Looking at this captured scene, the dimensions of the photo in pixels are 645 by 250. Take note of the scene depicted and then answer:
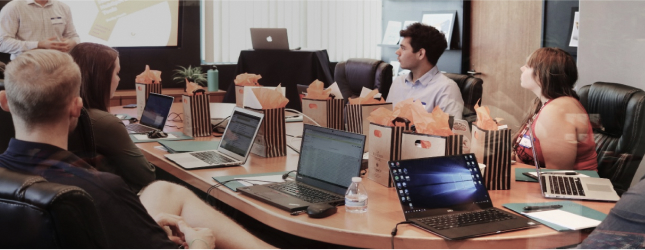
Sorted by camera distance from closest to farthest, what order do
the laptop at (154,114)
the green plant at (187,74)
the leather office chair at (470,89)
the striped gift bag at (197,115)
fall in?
the striped gift bag at (197,115)
the laptop at (154,114)
the leather office chair at (470,89)
the green plant at (187,74)

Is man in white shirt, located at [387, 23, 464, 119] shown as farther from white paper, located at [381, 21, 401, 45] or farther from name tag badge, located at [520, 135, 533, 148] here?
name tag badge, located at [520, 135, 533, 148]

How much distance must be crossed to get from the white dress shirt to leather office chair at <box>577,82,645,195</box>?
686 mm

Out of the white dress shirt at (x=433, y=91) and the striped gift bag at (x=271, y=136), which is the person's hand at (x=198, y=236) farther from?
the white dress shirt at (x=433, y=91)

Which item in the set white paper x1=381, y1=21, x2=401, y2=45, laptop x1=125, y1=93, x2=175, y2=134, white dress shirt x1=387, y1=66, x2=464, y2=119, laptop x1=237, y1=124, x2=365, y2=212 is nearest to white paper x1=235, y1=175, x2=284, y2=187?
laptop x1=237, y1=124, x2=365, y2=212

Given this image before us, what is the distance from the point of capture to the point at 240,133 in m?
2.34

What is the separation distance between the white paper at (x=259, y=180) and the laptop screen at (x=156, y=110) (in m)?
1.08

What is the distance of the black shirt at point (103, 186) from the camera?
117 cm

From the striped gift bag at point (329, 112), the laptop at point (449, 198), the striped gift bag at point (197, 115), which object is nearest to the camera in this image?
the laptop at point (449, 198)

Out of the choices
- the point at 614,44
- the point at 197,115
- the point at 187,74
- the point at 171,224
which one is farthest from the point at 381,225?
the point at 187,74

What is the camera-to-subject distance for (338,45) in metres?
3.38

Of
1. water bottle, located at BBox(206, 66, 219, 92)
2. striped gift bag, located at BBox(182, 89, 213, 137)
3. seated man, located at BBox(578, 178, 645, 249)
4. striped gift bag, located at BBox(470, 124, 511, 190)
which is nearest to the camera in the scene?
seated man, located at BBox(578, 178, 645, 249)

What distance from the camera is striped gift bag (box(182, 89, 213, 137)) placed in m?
2.80

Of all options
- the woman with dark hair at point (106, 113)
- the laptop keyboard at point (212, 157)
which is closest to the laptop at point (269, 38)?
the laptop keyboard at point (212, 157)

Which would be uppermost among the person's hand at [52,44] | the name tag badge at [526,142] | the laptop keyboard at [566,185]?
the person's hand at [52,44]
